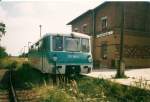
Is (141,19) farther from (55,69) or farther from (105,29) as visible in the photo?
(55,69)

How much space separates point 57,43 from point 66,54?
71 cm

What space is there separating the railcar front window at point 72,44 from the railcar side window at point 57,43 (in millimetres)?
266

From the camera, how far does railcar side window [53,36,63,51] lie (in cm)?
1359

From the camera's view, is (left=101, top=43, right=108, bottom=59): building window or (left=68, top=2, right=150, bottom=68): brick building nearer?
(left=68, top=2, right=150, bottom=68): brick building

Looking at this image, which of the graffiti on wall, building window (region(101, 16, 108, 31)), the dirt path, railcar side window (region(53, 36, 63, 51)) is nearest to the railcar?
railcar side window (region(53, 36, 63, 51))

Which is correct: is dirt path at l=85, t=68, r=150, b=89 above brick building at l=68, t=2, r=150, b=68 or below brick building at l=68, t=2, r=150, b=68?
below

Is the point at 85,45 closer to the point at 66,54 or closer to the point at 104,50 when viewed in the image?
the point at 66,54

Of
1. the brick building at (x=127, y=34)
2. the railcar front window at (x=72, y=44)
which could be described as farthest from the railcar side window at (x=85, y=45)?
the brick building at (x=127, y=34)

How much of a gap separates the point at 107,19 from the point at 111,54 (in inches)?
140

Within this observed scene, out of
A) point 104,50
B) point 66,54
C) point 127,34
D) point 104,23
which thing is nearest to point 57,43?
point 66,54

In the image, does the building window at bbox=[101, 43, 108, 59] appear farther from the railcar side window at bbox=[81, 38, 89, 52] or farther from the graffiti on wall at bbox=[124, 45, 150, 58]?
the railcar side window at bbox=[81, 38, 89, 52]

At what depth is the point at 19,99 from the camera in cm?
940

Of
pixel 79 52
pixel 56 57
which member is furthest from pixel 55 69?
pixel 79 52

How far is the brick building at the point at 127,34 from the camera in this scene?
79.4ft
